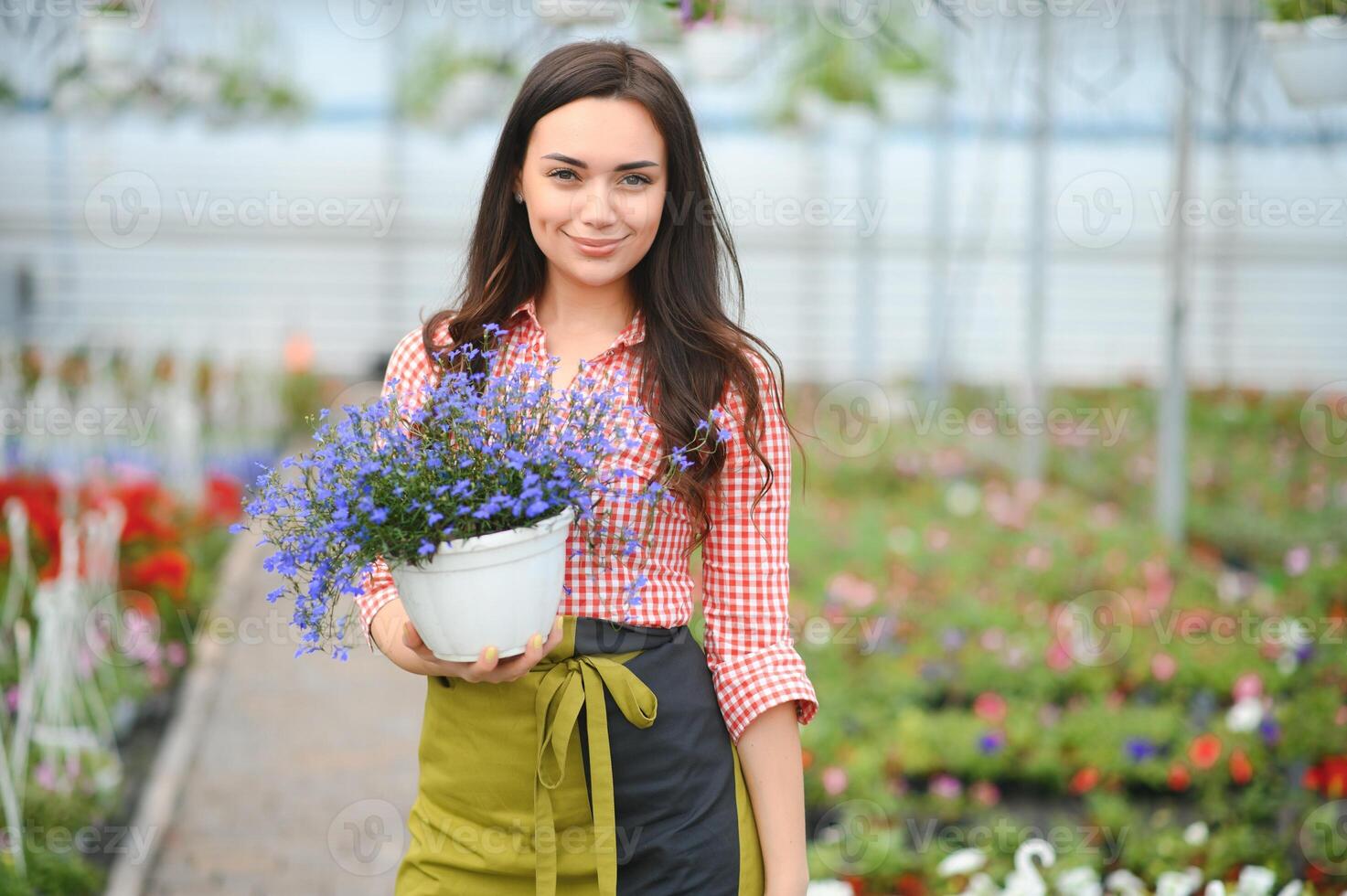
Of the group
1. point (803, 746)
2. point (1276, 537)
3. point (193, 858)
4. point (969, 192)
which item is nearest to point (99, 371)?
point (193, 858)

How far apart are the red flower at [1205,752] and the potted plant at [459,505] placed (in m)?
2.48

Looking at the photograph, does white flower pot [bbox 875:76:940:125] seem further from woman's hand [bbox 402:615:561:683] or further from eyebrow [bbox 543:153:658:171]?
woman's hand [bbox 402:615:561:683]

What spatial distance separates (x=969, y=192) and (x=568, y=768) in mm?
11786

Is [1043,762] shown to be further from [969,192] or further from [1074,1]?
[969,192]

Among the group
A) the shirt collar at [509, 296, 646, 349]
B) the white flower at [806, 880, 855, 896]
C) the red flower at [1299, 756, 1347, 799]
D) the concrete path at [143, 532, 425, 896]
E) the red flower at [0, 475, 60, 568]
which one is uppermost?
the shirt collar at [509, 296, 646, 349]

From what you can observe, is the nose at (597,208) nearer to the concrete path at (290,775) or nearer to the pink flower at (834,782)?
the pink flower at (834,782)

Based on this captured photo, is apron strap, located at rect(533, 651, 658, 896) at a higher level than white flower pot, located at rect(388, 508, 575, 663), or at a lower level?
lower

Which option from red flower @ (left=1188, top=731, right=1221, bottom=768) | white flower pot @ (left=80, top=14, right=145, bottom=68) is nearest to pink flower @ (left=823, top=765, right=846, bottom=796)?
red flower @ (left=1188, top=731, right=1221, bottom=768)

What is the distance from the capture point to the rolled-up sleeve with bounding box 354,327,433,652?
5.17 ft

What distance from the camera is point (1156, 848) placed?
120 inches

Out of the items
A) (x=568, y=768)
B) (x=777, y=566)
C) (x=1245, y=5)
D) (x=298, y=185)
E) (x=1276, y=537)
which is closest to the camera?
(x=568, y=768)

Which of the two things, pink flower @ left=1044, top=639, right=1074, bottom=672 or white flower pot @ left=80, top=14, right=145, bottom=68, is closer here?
pink flower @ left=1044, top=639, right=1074, bottom=672

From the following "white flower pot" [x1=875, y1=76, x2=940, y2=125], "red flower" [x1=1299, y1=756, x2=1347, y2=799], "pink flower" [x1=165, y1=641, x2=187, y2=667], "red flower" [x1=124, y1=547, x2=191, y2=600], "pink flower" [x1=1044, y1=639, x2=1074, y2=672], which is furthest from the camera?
"white flower pot" [x1=875, y1=76, x2=940, y2=125]

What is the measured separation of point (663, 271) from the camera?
5.35 ft
